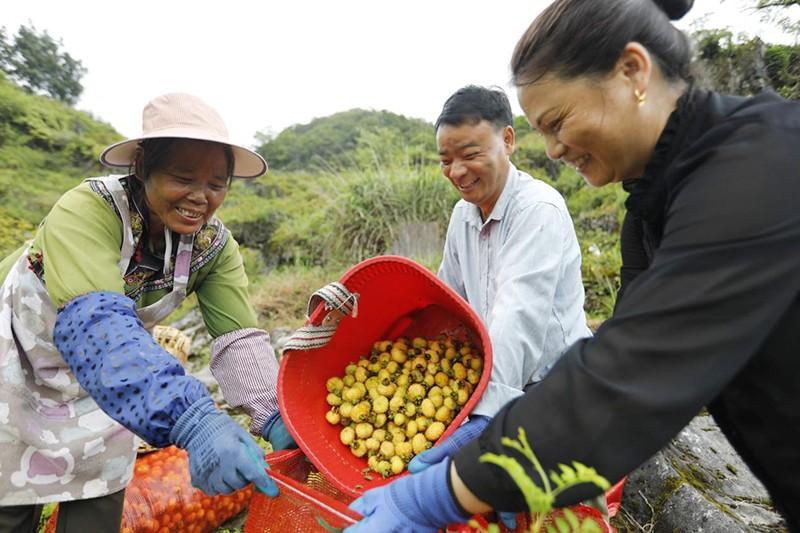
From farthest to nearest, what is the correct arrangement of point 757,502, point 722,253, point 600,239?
1. point 600,239
2. point 757,502
3. point 722,253

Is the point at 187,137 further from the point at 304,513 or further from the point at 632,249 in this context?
the point at 632,249

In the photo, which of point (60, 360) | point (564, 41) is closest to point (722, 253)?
point (564, 41)

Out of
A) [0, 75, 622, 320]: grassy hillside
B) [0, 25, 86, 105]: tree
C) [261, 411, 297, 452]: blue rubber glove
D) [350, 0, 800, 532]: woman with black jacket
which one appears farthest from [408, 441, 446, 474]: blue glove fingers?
[0, 25, 86, 105]: tree

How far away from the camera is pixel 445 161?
6.52 feet

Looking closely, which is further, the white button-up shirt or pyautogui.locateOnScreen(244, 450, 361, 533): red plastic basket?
the white button-up shirt

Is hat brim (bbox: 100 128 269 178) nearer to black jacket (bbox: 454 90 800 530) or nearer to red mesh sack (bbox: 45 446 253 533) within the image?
black jacket (bbox: 454 90 800 530)

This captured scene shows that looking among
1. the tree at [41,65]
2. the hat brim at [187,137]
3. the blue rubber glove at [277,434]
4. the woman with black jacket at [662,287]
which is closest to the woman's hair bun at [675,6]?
the woman with black jacket at [662,287]

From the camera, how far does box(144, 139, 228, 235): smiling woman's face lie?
1.45 meters

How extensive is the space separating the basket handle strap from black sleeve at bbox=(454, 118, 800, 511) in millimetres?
566

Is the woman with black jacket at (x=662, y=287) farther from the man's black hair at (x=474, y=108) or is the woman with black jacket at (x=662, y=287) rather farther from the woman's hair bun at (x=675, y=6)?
the man's black hair at (x=474, y=108)

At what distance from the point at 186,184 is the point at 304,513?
0.96 meters

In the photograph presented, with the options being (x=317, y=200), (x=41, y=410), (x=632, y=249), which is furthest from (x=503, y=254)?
(x=317, y=200)

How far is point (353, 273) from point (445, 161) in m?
0.91

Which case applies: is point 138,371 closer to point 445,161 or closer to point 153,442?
point 153,442
